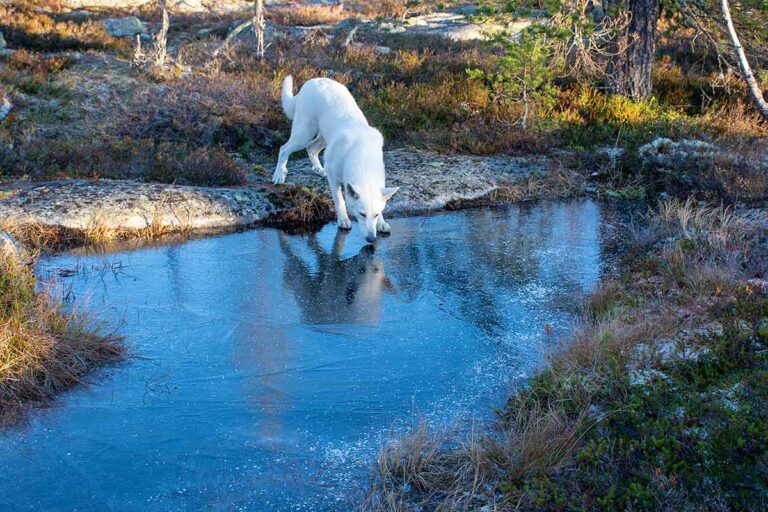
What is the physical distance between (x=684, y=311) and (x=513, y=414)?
2.28 meters

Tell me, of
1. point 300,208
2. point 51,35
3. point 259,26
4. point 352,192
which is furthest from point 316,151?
point 51,35

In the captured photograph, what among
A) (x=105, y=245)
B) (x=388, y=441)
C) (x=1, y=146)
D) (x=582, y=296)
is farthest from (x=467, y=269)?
(x=1, y=146)

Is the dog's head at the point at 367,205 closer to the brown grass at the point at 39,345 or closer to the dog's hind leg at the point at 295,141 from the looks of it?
the dog's hind leg at the point at 295,141

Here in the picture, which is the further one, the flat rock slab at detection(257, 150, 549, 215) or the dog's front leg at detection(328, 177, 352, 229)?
the flat rock slab at detection(257, 150, 549, 215)

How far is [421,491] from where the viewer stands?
4.32 meters

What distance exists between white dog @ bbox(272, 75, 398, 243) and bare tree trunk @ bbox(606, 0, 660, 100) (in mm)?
7043

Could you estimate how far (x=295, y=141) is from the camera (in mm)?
11336

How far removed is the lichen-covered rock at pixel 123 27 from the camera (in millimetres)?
23703

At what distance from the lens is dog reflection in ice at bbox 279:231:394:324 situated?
7145 millimetres

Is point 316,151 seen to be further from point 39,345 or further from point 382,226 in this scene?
point 39,345

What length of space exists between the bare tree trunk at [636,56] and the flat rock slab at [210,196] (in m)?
3.98

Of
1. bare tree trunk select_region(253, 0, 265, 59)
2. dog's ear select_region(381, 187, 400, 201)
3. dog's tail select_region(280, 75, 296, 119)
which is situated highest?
bare tree trunk select_region(253, 0, 265, 59)

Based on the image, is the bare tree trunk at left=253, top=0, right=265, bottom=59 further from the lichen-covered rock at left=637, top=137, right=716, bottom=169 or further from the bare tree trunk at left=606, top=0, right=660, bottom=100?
the lichen-covered rock at left=637, top=137, right=716, bottom=169

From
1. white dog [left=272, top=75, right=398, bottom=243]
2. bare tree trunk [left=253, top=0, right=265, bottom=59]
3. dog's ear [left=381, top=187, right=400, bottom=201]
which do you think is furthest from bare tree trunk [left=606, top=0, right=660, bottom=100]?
bare tree trunk [left=253, top=0, right=265, bottom=59]
